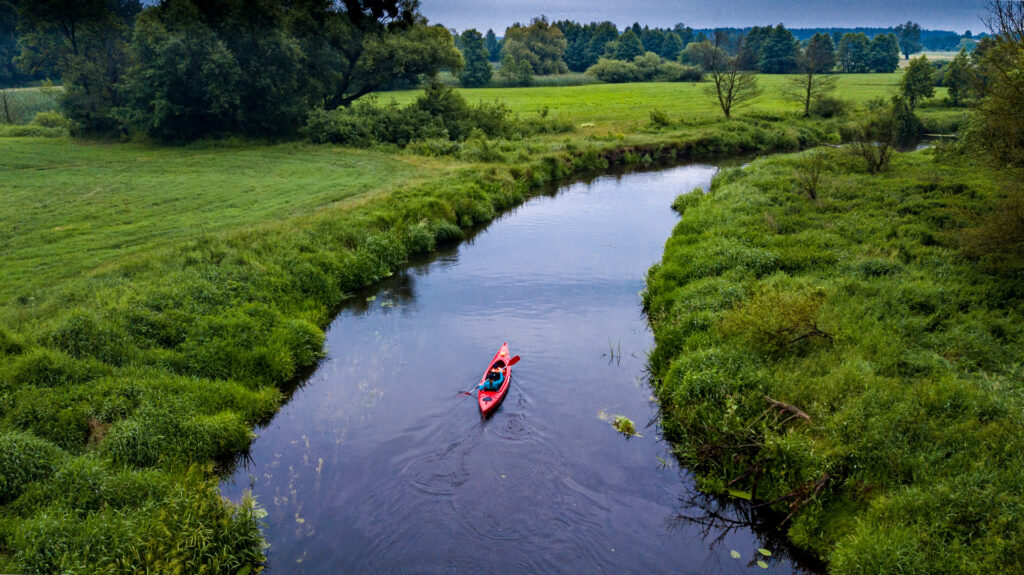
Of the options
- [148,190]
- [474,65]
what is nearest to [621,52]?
[474,65]

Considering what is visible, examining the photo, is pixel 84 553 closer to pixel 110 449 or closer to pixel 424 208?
pixel 110 449

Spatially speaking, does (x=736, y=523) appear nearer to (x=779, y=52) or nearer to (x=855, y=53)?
(x=779, y=52)

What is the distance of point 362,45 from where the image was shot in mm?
40062

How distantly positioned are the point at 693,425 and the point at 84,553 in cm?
908

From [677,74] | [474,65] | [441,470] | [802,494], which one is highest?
[474,65]

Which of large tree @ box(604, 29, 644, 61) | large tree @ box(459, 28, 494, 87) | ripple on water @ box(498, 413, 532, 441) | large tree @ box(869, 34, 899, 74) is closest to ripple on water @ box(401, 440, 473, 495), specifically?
ripple on water @ box(498, 413, 532, 441)

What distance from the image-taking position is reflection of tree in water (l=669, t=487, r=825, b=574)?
26.8 feet

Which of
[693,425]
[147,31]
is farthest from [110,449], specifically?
[147,31]

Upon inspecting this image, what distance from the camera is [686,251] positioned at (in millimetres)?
17312

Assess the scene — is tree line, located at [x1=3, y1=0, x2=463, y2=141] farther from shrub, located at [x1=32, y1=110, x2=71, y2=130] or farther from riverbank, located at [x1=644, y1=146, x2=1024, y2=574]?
riverbank, located at [x1=644, y1=146, x2=1024, y2=574]

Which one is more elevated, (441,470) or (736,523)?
(441,470)

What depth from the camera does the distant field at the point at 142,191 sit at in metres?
17.1

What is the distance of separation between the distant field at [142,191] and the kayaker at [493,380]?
38.4ft

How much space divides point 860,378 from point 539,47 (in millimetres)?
97292
